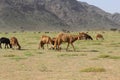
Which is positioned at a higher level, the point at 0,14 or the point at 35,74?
the point at 0,14

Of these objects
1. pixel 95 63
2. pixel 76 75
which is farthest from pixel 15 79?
pixel 95 63

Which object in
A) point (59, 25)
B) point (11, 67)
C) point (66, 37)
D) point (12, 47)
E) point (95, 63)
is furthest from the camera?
point (59, 25)

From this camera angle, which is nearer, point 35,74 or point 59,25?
point 35,74

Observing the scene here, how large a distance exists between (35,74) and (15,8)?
17129 cm

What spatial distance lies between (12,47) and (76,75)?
20.6m

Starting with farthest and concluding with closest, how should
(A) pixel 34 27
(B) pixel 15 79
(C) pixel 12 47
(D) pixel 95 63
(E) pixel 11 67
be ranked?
(A) pixel 34 27, (C) pixel 12 47, (D) pixel 95 63, (E) pixel 11 67, (B) pixel 15 79

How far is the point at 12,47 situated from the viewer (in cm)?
3659

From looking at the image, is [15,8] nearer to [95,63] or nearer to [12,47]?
[12,47]

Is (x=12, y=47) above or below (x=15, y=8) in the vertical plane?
below

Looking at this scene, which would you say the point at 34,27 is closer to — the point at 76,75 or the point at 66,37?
the point at 66,37

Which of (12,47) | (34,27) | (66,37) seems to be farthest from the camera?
(34,27)

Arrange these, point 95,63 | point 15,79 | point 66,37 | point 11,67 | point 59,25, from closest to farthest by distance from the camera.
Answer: point 15,79 < point 11,67 < point 95,63 < point 66,37 < point 59,25

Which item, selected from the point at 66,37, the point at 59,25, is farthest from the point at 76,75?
the point at 59,25

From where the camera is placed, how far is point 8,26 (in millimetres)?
158375
